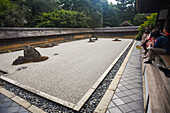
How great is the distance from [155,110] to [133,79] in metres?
2.11

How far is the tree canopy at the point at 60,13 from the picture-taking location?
1289cm

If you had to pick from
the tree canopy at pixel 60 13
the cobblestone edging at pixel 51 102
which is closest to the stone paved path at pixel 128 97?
the cobblestone edging at pixel 51 102

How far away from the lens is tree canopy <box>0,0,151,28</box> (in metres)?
12.9

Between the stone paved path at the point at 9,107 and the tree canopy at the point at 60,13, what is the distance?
45.6 ft

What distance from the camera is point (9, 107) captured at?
7.11ft

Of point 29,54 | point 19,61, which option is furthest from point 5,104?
point 29,54

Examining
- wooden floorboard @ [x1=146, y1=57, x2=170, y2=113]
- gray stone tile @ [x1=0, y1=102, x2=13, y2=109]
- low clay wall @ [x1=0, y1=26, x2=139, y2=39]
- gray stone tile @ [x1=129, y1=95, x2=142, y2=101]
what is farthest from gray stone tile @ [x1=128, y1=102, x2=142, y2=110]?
low clay wall @ [x1=0, y1=26, x2=139, y2=39]

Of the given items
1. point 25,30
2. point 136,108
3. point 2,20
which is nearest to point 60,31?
point 25,30

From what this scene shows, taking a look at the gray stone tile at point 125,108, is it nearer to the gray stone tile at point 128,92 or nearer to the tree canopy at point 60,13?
the gray stone tile at point 128,92

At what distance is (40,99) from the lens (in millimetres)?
2402

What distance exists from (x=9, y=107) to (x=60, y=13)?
17774 millimetres

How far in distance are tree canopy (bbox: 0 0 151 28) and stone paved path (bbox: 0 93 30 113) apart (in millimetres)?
13891

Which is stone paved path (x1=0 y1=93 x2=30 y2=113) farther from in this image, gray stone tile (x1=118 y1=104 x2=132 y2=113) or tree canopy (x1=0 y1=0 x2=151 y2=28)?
tree canopy (x1=0 y1=0 x2=151 y2=28)

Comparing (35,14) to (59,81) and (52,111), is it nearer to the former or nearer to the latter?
(59,81)
